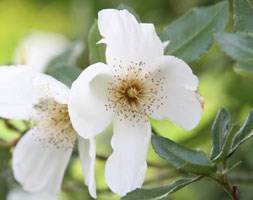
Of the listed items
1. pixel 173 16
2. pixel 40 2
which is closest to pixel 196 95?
pixel 173 16

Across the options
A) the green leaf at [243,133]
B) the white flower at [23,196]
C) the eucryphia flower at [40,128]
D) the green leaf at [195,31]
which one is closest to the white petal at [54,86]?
the eucryphia flower at [40,128]

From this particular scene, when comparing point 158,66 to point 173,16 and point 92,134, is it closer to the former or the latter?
point 92,134

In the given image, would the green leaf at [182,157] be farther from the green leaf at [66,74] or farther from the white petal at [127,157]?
the green leaf at [66,74]

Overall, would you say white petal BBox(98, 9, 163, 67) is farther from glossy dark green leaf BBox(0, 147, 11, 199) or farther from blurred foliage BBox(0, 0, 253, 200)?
glossy dark green leaf BBox(0, 147, 11, 199)

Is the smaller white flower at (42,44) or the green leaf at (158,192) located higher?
the green leaf at (158,192)

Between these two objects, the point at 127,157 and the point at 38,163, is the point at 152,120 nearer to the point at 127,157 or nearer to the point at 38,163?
the point at 38,163

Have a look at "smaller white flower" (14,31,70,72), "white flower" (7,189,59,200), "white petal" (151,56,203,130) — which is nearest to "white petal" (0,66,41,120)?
"white petal" (151,56,203,130)
